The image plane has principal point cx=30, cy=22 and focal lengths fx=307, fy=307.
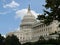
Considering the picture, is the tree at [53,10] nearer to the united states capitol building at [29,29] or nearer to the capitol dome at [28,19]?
the united states capitol building at [29,29]

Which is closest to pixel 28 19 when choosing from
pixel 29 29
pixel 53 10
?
pixel 29 29

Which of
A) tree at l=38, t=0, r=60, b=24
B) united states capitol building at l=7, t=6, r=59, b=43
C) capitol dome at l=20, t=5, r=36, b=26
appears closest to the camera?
tree at l=38, t=0, r=60, b=24

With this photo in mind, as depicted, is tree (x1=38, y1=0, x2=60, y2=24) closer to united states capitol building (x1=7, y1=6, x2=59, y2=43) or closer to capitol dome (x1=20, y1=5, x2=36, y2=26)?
united states capitol building (x1=7, y1=6, x2=59, y2=43)

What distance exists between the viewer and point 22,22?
188375mm

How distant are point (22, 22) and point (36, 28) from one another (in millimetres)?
16932

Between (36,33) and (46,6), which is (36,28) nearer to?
(36,33)

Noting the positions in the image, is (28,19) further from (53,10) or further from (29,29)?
(53,10)

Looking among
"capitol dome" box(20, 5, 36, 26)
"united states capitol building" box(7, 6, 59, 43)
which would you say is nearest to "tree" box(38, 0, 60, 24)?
"united states capitol building" box(7, 6, 59, 43)

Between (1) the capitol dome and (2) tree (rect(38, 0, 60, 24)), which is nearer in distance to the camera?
(2) tree (rect(38, 0, 60, 24))

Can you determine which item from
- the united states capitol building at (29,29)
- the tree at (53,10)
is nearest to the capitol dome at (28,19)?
the united states capitol building at (29,29)

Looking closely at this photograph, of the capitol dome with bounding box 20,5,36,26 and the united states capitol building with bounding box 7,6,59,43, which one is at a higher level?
the capitol dome with bounding box 20,5,36,26

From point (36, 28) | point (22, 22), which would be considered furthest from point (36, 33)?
point (22, 22)

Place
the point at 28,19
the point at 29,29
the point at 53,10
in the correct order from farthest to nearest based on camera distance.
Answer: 1. the point at 28,19
2. the point at 29,29
3. the point at 53,10

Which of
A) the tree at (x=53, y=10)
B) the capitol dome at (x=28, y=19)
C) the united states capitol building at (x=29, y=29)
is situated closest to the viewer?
the tree at (x=53, y=10)
